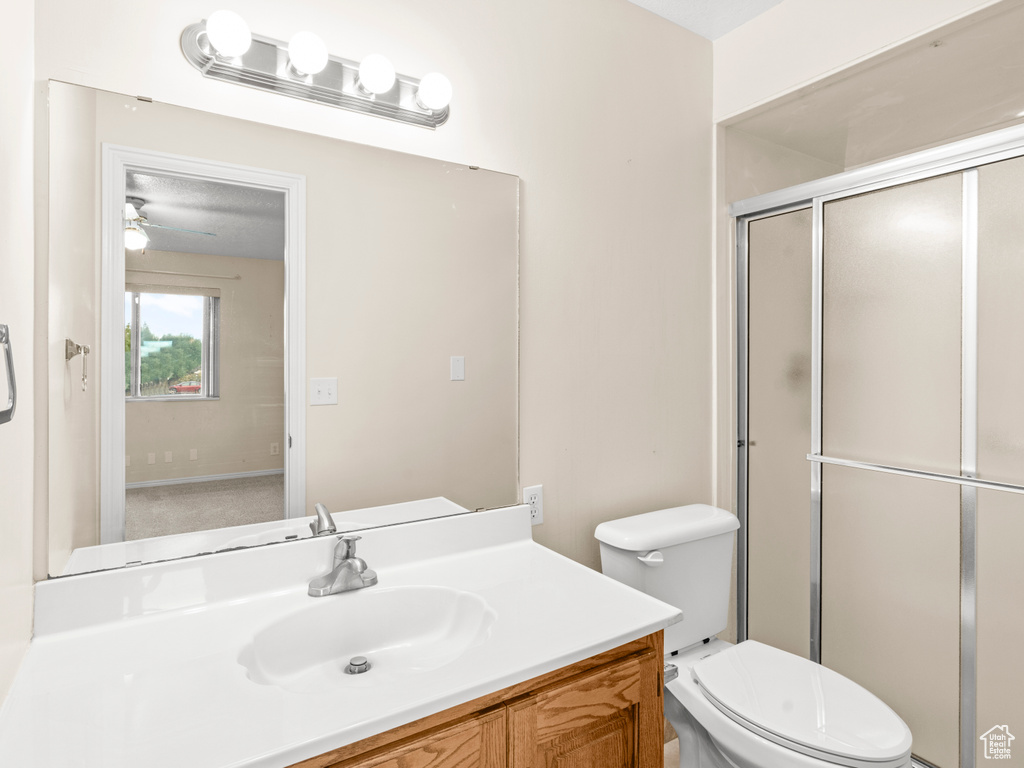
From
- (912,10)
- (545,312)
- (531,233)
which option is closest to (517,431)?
(545,312)

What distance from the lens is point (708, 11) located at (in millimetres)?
1869

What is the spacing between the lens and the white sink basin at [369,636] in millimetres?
1051

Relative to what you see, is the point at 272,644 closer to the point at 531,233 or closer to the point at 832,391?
the point at 531,233

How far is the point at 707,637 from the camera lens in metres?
1.75

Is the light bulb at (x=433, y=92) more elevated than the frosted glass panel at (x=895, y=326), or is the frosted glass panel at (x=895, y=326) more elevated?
the light bulb at (x=433, y=92)

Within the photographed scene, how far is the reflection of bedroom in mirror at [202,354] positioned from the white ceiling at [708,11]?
1432mm

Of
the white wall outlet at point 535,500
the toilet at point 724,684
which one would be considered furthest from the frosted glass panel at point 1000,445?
the white wall outlet at point 535,500

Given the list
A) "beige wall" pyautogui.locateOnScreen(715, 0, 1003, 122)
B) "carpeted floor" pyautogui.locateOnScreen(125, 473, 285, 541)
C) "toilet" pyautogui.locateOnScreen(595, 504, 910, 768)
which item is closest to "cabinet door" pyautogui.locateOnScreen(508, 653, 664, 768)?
"toilet" pyautogui.locateOnScreen(595, 504, 910, 768)

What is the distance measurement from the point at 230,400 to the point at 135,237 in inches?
14.2

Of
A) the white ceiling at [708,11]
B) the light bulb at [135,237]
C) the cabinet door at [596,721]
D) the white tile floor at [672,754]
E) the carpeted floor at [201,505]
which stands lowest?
the white tile floor at [672,754]

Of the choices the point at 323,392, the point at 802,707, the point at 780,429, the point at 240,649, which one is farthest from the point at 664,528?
the point at 240,649

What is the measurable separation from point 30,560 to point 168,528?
218 mm

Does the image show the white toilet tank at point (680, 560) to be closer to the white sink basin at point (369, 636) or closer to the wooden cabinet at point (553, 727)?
the wooden cabinet at point (553, 727)

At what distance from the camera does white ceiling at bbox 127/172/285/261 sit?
1.12 metres
